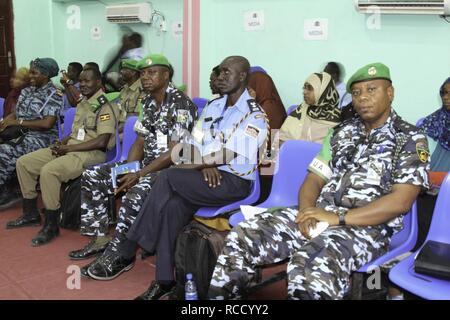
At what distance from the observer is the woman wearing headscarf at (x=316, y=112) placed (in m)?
3.37

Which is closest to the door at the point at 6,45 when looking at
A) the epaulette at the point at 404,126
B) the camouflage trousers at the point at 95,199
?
the camouflage trousers at the point at 95,199

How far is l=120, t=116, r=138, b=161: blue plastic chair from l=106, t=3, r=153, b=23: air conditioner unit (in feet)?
8.31

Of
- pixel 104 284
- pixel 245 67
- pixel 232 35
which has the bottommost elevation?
pixel 104 284

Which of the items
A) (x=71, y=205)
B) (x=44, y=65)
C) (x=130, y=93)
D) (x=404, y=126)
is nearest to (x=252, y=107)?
(x=404, y=126)

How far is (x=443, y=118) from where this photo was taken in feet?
10.5

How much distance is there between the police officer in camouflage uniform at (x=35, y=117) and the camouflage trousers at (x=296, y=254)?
2712mm

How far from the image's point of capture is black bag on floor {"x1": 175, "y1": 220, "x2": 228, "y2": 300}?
2.48 metres

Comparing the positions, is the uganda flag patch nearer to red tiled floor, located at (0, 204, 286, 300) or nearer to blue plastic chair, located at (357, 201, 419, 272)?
red tiled floor, located at (0, 204, 286, 300)

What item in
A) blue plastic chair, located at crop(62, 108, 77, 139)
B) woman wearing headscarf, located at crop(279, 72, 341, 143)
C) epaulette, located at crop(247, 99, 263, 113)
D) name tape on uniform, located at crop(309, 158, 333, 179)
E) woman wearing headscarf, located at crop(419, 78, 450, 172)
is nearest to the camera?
name tape on uniform, located at crop(309, 158, 333, 179)

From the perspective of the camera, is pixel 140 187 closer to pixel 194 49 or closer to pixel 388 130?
pixel 388 130

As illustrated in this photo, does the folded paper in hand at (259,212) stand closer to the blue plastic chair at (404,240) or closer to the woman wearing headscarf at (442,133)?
the blue plastic chair at (404,240)

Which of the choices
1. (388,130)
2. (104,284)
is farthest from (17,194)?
(388,130)

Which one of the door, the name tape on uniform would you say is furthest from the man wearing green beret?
the door

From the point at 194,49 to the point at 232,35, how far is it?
0.44 meters
